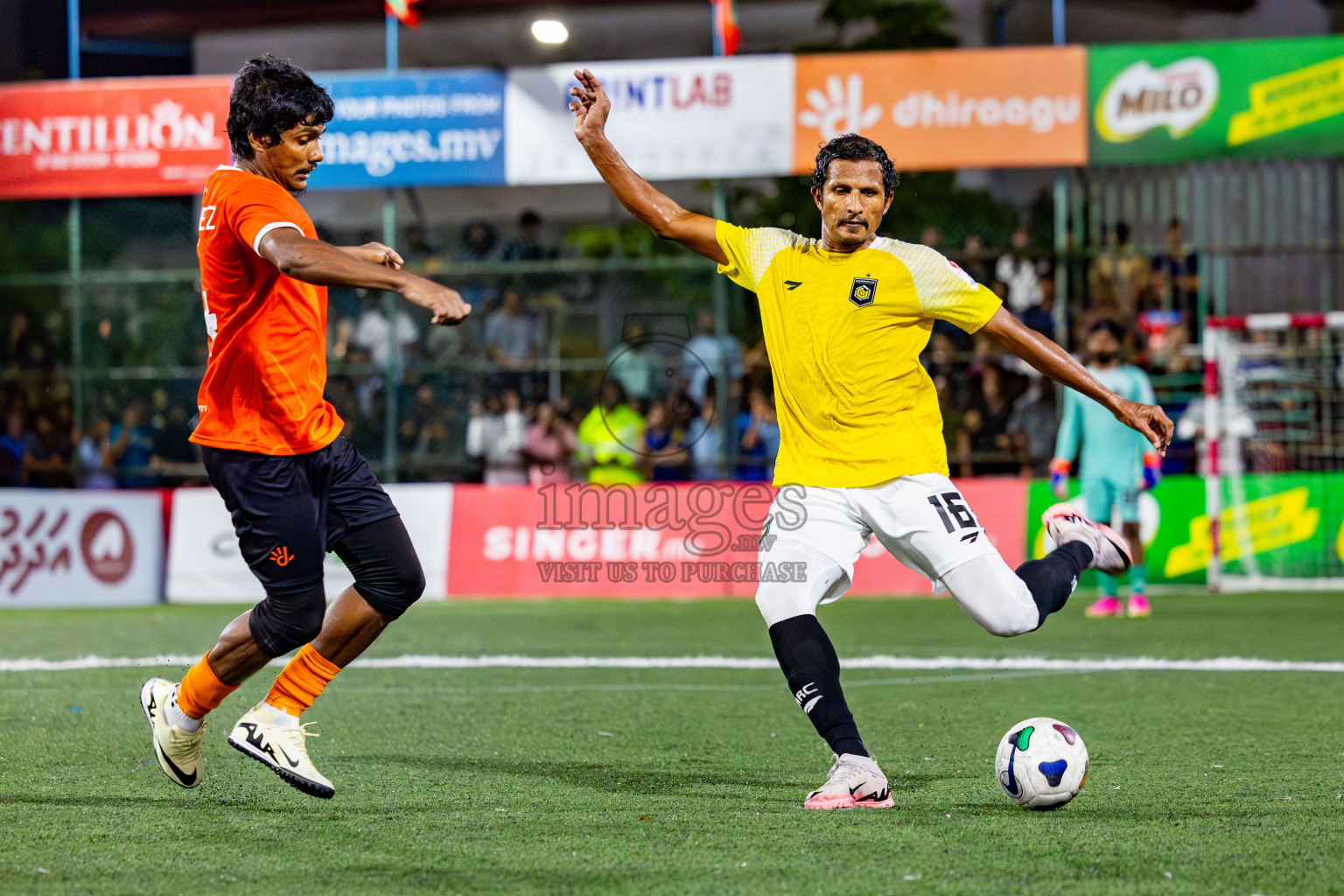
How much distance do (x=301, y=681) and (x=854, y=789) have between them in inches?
73.0

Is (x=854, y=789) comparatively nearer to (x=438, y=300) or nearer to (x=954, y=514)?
(x=954, y=514)

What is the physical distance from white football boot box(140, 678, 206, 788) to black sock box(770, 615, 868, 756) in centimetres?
190

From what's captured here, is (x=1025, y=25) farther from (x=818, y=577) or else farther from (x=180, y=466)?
(x=818, y=577)

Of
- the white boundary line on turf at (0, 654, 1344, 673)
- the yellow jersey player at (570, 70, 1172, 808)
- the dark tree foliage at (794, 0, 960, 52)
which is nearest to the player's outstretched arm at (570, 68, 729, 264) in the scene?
the yellow jersey player at (570, 70, 1172, 808)

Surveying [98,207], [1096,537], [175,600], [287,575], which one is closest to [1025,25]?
[98,207]

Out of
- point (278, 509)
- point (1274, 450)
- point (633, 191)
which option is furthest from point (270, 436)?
point (1274, 450)

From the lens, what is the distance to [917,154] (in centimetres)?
1491

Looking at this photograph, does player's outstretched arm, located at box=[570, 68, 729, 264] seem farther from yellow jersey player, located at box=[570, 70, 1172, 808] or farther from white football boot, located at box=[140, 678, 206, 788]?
white football boot, located at box=[140, 678, 206, 788]

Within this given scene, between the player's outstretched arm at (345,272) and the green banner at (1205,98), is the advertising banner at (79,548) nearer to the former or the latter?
the green banner at (1205,98)

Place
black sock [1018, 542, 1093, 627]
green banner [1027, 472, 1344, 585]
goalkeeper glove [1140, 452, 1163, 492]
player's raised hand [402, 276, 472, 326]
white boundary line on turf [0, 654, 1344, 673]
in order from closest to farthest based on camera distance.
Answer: player's raised hand [402, 276, 472, 326] < black sock [1018, 542, 1093, 627] < white boundary line on turf [0, 654, 1344, 673] < goalkeeper glove [1140, 452, 1163, 492] < green banner [1027, 472, 1344, 585]

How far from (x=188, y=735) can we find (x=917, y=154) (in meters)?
11.4

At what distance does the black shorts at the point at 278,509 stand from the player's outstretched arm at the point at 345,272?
72cm

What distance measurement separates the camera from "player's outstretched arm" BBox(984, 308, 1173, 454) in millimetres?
5004

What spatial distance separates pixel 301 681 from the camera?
506 centimetres
